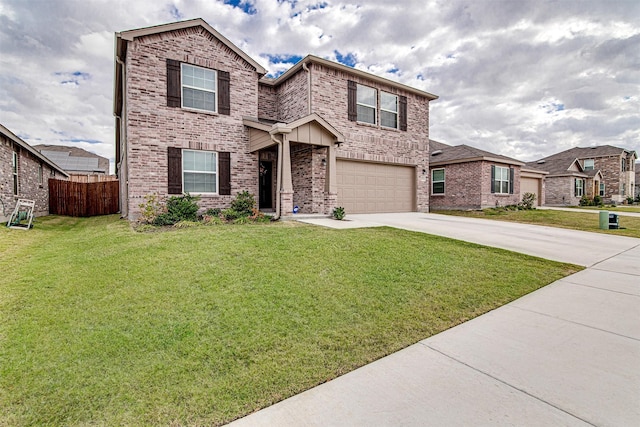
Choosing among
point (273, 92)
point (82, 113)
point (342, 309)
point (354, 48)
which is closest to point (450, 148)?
point (354, 48)

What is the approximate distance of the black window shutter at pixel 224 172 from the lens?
1155 centimetres

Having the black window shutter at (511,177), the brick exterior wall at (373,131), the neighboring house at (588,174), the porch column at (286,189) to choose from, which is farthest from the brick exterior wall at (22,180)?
the neighboring house at (588,174)

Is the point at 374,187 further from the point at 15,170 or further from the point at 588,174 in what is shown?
the point at 588,174

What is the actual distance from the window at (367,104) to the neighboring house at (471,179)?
7989 millimetres

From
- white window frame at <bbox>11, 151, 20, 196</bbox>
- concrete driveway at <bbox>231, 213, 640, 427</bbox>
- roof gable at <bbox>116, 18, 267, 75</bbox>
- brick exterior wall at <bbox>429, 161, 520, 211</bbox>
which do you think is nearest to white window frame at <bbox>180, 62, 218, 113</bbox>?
roof gable at <bbox>116, 18, 267, 75</bbox>

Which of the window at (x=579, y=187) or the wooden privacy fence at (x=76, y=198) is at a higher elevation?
the window at (x=579, y=187)

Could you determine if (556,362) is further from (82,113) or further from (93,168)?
(93,168)

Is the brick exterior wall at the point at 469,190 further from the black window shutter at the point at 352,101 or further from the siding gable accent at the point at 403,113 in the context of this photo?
the black window shutter at the point at 352,101

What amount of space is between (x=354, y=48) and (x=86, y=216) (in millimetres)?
15843

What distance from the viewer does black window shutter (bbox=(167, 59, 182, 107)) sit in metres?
10.6

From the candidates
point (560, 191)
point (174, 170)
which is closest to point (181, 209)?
point (174, 170)

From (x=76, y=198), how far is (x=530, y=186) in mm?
30688

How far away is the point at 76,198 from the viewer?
51.6 ft

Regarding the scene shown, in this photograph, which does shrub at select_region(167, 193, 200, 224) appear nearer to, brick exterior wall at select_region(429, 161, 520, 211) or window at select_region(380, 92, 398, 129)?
window at select_region(380, 92, 398, 129)
